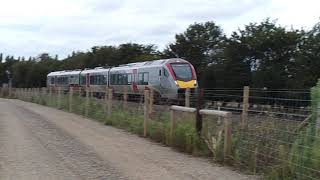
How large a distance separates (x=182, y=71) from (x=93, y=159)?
86.7 ft

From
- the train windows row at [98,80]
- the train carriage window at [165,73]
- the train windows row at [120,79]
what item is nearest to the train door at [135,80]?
the train windows row at [120,79]

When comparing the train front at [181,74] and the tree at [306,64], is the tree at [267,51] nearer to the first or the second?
the tree at [306,64]

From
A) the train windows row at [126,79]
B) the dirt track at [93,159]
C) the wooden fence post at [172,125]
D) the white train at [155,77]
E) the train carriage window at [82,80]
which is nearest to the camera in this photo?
the dirt track at [93,159]

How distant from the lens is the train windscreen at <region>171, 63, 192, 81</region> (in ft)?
123

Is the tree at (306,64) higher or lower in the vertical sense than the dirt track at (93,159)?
higher

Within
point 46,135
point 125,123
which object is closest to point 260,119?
point 46,135

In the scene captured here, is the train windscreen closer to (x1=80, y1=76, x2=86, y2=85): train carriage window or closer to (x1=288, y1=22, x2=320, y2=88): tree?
(x1=288, y1=22, x2=320, y2=88): tree

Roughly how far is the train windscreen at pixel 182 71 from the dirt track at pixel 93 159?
Result: 1965 cm

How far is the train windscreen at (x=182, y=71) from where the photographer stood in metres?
37.6

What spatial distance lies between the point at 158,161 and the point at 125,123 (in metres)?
8.39

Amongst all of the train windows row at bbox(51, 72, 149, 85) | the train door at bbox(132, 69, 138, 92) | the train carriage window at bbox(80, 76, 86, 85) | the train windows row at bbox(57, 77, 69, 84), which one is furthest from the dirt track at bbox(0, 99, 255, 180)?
the train windows row at bbox(57, 77, 69, 84)

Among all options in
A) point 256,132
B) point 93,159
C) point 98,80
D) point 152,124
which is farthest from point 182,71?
point 256,132

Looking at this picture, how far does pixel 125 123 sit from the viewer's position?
20.1m

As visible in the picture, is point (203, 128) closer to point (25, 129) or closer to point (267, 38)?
point (25, 129)
